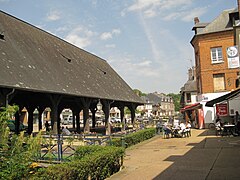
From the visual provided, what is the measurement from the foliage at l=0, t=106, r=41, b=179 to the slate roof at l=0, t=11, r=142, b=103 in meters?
5.43

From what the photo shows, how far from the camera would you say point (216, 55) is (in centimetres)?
2523

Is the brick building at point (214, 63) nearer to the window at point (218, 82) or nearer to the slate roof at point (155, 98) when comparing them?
the window at point (218, 82)

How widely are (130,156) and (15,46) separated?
8.45 meters

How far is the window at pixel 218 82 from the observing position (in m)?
25.0

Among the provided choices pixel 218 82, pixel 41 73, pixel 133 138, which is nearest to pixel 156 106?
pixel 218 82

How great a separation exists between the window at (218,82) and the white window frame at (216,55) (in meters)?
1.36

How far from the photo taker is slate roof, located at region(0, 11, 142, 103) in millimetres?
12242

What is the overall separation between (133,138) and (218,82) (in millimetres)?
13761

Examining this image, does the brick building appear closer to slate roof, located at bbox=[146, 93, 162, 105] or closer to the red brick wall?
the red brick wall

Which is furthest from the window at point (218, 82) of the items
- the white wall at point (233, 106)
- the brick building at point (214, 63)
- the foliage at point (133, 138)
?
the foliage at point (133, 138)

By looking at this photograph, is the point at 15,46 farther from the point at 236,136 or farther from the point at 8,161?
the point at 236,136

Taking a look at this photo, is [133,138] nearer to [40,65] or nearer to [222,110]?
[40,65]

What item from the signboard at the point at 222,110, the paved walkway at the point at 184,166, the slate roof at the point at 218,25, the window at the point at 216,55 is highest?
the slate roof at the point at 218,25

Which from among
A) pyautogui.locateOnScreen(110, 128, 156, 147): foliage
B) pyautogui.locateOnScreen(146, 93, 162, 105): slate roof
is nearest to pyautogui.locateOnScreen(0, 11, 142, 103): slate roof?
pyautogui.locateOnScreen(110, 128, 156, 147): foliage
